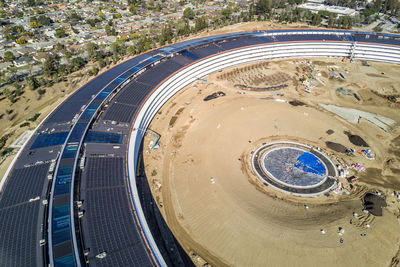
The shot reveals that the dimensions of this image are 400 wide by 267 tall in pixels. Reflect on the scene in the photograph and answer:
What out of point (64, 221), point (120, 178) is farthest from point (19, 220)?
point (120, 178)

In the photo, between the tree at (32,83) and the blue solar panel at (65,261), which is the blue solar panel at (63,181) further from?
the tree at (32,83)

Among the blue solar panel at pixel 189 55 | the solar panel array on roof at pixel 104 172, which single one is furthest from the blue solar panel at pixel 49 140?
the blue solar panel at pixel 189 55

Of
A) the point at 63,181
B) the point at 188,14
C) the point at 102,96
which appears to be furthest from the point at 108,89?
the point at 188,14

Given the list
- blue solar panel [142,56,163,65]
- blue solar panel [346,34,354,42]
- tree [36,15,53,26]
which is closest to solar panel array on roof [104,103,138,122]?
blue solar panel [142,56,163,65]

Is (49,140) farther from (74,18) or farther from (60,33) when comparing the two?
→ (74,18)

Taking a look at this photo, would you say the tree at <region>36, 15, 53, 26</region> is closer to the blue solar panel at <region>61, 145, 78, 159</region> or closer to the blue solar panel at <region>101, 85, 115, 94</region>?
the blue solar panel at <region>101, 85, 115, 94</region>

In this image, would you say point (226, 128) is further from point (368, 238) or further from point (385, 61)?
point (385, 61)
